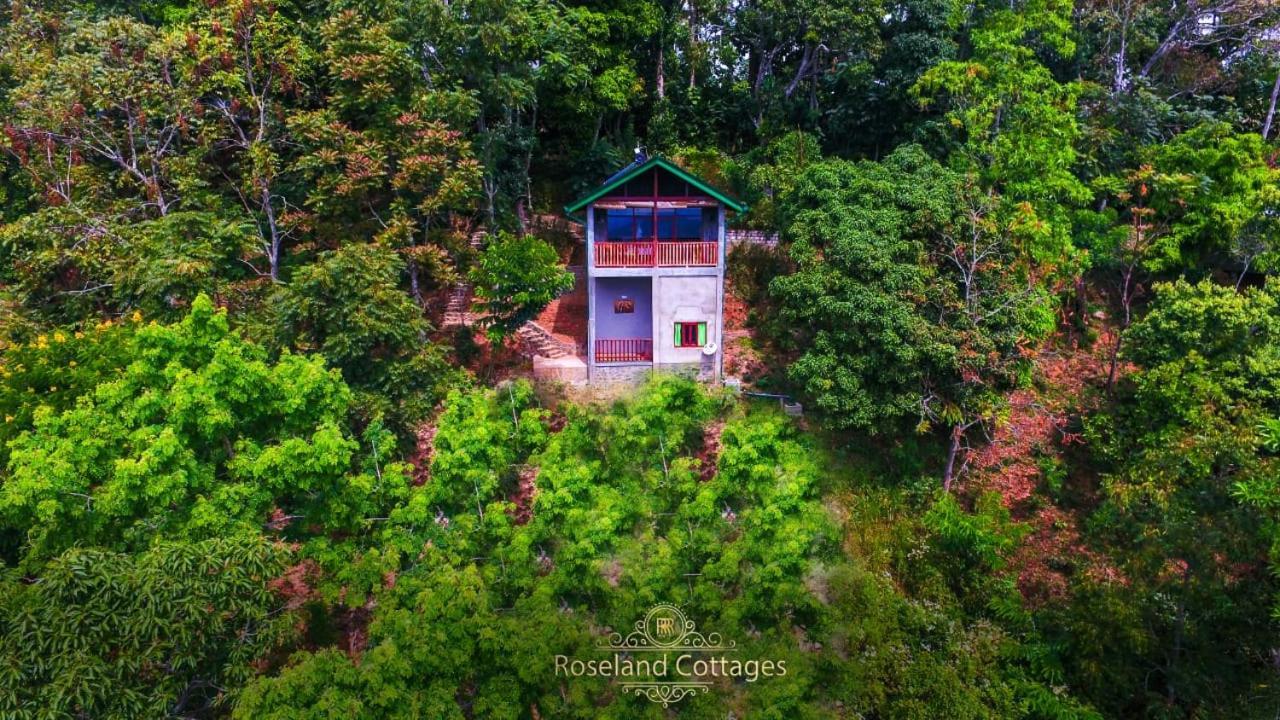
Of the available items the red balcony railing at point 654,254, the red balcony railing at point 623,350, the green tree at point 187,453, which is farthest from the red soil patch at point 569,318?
the green tree at point 187,453

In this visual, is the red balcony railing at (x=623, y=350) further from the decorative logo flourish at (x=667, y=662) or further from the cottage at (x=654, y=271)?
the decorative logo flourish at (x=667, y=662)

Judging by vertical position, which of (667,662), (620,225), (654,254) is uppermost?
(620,225)

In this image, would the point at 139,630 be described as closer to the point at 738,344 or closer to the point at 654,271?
the point at 654,271

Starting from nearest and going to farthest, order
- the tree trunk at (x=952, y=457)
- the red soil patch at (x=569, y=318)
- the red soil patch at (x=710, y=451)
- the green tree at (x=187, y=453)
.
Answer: the green tree at (x=187, y=453)
the tree trunk at (x=952, y=457)
the red soil patch at (x=710, y=451)
the red soil patch at (x=569, y=318)

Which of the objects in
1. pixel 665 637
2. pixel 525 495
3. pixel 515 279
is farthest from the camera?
pixel 515 279

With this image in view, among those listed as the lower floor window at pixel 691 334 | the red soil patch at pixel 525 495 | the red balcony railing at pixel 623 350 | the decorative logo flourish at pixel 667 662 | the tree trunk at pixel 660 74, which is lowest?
the decorative logo flourish at pixel 667 662

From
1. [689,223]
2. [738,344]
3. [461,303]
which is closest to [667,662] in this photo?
[738,344]
